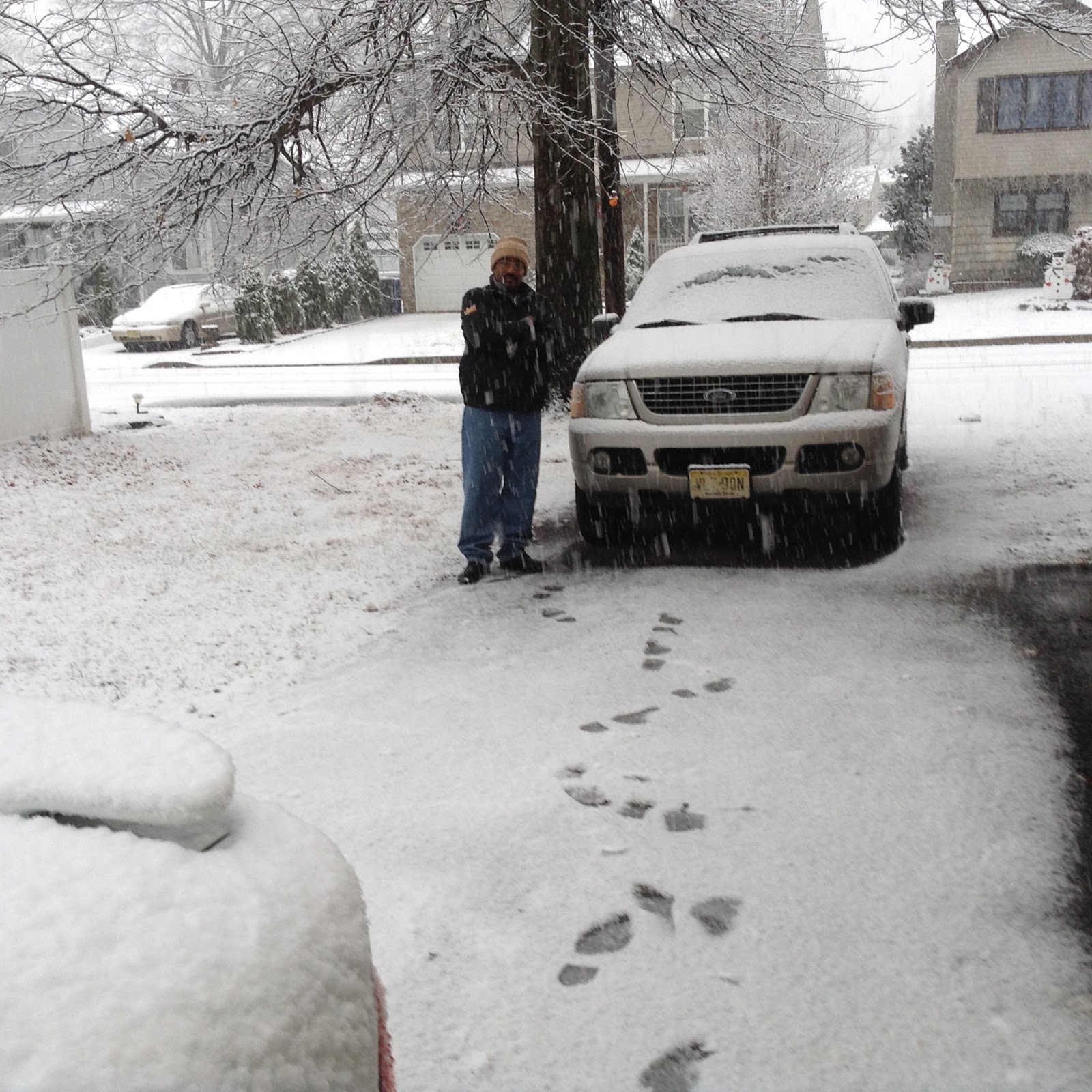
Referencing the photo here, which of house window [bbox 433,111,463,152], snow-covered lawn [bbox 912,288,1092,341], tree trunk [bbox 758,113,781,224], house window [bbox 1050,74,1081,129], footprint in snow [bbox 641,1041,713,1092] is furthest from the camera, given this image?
house window [bbox 1050,74,1081,129]

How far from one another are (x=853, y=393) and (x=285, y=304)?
1038 inches

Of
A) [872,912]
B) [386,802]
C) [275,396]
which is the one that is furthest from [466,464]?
[275,396]

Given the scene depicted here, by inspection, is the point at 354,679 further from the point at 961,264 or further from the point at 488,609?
the point at 961,264

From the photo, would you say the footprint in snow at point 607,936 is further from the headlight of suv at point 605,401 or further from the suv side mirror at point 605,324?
the suv side mirror at point 605,324

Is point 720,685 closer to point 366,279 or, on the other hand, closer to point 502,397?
point 502,397

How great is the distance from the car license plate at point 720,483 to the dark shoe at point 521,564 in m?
1.08

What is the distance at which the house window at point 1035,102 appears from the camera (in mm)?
30953

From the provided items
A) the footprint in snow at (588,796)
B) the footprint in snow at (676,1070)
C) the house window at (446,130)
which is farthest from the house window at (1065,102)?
the footprint in snow at (676,1070)

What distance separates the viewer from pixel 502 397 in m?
6.06

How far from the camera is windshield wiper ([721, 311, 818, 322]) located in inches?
A: 270

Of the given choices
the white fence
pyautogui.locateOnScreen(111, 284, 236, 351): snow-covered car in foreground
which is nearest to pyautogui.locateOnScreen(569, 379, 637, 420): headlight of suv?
the white fence

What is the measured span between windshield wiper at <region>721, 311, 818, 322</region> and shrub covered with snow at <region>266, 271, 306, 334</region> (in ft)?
77.2

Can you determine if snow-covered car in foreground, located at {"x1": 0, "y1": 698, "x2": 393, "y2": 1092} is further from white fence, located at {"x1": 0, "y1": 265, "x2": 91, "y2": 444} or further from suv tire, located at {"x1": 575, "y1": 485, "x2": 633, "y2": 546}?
white fence, located at {"x1": 0, "y1": 265, "x2": 91, "y2": 444}

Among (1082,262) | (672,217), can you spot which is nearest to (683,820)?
(1082,262)
